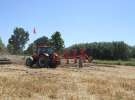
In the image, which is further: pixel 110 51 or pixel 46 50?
pixel 110 51

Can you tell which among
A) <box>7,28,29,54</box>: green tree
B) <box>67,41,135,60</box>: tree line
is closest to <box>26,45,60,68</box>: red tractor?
<box>67,41,135,60</box>: tree line

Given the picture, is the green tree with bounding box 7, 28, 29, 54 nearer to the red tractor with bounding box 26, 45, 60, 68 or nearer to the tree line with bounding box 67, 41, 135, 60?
the tree line with bounding box 67, 41, 135, 60

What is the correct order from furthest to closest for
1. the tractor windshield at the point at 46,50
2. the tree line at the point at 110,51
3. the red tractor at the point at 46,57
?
the tree line at the point at 110,51 → the tractor windshield at the point at 46,50 → the red tractor at the point at 46,57

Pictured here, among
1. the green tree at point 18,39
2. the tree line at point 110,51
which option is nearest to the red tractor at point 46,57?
the tree line at point 110,51

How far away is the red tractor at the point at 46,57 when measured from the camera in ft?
95.1

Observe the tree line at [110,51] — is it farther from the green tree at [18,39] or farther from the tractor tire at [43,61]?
the green tree at [18,39]

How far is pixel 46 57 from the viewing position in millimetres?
29094

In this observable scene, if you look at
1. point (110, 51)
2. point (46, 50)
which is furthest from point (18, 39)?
point (46, 50)

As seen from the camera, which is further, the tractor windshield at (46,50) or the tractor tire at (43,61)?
the tractor windshield at (46,50)

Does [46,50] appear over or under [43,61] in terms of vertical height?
over

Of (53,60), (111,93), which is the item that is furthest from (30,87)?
(53,60)

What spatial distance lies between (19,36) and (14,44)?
4.59 meters

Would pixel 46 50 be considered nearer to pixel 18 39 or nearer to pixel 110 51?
pixel 110 51

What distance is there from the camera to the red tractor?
29000mm
